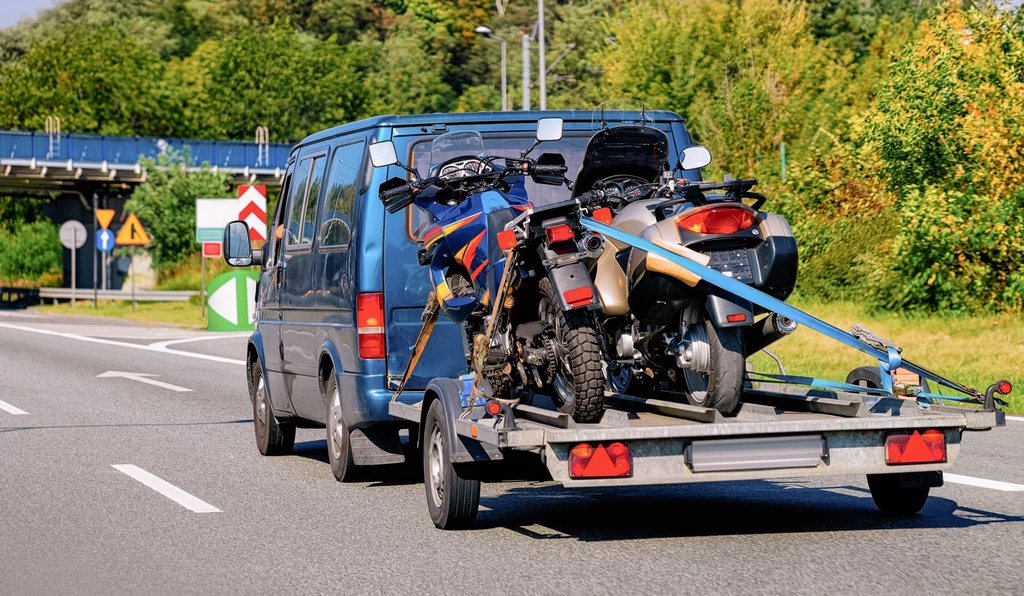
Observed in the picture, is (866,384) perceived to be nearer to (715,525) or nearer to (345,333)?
(715,525)

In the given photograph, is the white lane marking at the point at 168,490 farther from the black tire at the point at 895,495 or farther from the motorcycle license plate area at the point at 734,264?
the black tire at the point at 895,495

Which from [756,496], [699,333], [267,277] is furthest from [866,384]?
[267,277]

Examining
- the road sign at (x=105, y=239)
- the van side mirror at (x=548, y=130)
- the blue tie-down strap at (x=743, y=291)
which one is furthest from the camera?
the road sign at (x=105, y=239)

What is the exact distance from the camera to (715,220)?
6965 mm

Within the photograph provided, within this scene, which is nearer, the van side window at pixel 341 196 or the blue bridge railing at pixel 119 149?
the van side window at pixel 341 196

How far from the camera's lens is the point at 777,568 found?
6.36m

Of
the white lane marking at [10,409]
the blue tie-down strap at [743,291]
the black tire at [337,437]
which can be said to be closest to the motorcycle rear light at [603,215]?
the blue tie-down strap at [743,291]

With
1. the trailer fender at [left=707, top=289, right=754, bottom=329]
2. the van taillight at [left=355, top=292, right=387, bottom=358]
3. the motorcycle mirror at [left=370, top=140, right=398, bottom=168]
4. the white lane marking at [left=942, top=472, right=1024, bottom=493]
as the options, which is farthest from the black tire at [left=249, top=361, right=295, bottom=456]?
the trailer fender at [left=707, top=289, right=754, bottom=329]

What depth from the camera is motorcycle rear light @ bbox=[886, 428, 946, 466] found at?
22.3 feet

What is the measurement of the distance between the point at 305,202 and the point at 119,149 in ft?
188

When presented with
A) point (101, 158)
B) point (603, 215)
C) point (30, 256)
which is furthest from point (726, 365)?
point (30, 256)

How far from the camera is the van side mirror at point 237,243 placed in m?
11.2

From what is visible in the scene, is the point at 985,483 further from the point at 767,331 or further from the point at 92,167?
the point at 92,167

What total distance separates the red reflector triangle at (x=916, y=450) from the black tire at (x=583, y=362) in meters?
1.38
